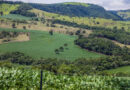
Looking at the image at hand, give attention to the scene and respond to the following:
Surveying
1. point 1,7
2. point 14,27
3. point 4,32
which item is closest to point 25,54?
point 4,32

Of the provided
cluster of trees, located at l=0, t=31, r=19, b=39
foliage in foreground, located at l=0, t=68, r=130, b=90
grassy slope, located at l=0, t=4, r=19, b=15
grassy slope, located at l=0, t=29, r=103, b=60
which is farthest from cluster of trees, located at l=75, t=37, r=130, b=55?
foliage in foreground, located at l=0, t=68, r=130, b=90

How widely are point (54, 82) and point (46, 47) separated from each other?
3921 inches

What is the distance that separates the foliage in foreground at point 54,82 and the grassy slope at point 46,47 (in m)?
82.7

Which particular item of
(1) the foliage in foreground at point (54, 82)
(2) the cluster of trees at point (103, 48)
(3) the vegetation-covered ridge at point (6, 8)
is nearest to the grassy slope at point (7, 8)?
(3) the vegetation-covered ridge at point (6, 8)

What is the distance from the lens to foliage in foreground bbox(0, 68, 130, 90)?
1204 cm

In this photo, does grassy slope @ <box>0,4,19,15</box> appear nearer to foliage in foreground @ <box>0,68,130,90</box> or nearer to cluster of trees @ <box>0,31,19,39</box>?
cluster of trees @ <box>0,31,19,39</box>

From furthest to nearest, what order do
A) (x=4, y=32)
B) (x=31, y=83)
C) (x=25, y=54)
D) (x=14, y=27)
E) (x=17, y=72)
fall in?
(x=14, y=27)
(x=4, y=32)
(x=25, y=54)
(x=17, y=72)
(x=31, y=83)

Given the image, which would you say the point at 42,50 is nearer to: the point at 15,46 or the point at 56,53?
the point at 56,53

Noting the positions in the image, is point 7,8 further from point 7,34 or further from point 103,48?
point 103,48

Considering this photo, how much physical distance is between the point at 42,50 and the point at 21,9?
94193mm

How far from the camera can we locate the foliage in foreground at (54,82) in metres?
12.0

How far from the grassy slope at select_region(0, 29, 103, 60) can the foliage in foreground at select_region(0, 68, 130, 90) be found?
82.7m

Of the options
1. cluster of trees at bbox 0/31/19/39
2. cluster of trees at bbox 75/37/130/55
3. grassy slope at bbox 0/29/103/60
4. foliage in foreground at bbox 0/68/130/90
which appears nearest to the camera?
foliage in foreground at bbox 0/68/130/90

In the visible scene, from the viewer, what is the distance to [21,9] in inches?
7362
